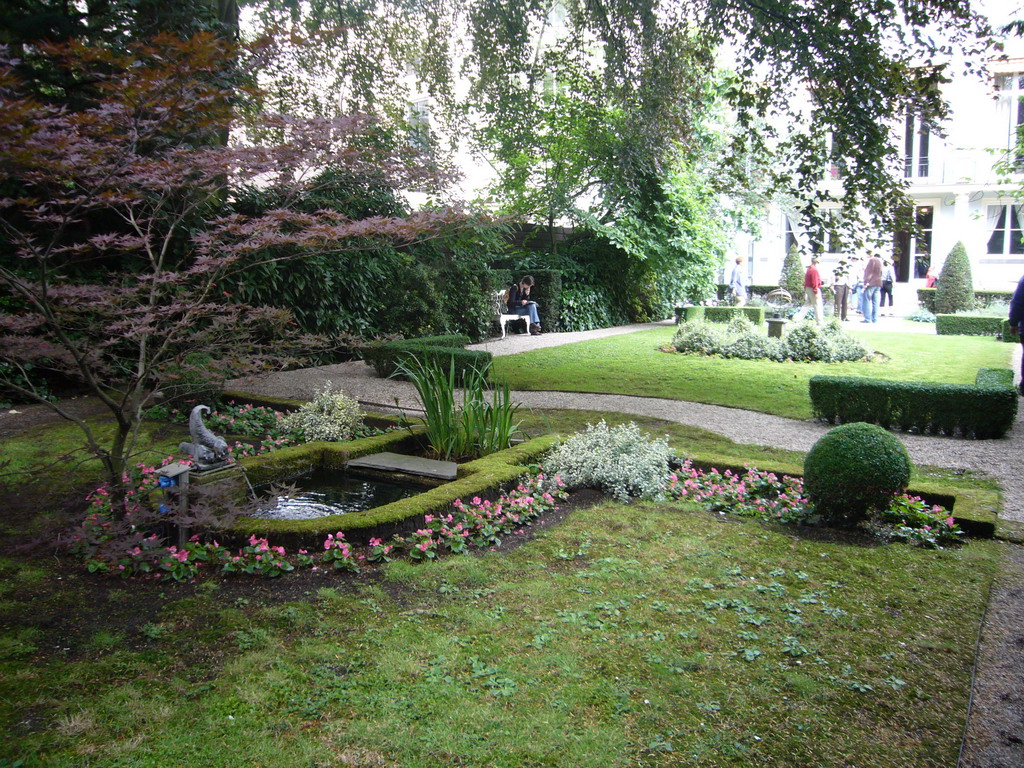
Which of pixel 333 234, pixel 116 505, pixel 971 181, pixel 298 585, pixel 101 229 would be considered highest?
pixel 971 181

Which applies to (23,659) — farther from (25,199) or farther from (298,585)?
(25,199)

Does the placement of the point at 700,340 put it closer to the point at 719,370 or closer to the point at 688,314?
the point at 719,370

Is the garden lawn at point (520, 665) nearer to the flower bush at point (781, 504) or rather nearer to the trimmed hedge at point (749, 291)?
the flower bush at point (781, 504)

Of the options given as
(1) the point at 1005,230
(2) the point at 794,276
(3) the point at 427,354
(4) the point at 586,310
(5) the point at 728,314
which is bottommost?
(3) the point at 427,354

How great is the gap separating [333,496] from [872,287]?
62.9 feet

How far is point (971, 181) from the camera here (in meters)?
27.5

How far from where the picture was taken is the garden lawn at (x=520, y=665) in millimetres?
2473

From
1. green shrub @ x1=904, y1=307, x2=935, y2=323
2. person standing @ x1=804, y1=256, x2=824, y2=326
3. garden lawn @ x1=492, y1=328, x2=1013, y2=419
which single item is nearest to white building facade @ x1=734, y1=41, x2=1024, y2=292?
green shrub @ x1=904, y1=307, x2=935, y2=323

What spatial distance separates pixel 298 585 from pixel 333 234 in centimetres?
224

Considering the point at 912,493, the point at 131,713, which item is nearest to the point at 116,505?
the point at 131,713

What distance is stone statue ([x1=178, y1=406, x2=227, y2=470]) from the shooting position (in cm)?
437

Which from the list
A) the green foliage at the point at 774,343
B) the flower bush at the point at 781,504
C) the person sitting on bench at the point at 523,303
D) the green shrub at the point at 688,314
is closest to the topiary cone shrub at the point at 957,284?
the green shrub at the point at 688,314

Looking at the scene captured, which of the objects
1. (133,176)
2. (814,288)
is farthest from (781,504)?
(814,288)

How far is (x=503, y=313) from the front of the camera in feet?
55.1
